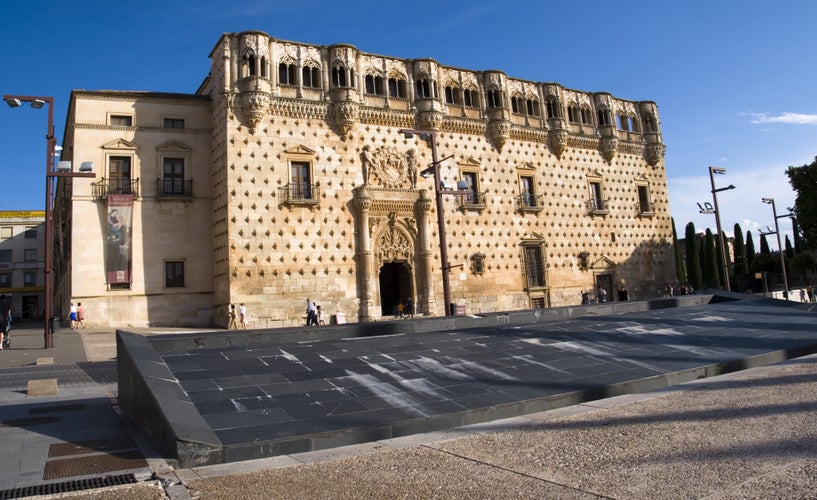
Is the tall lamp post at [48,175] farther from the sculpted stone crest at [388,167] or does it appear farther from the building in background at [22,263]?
the building in background at [22,263]

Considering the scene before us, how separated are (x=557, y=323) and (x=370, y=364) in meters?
5.73

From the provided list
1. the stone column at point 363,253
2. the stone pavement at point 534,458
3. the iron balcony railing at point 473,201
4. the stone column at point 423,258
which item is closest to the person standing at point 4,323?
the stone column at point 363,253

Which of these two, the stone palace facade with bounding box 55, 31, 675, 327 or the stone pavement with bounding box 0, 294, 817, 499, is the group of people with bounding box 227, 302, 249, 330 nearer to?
the stone palace facade with bounding box 55, 31, 675, 327

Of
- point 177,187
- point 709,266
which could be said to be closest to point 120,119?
point 177,187

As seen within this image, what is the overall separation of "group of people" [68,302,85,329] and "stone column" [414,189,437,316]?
1586 centimetres

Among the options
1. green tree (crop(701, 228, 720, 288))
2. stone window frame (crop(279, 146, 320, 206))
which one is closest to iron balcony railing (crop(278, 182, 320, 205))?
stone window frame (crop(279, 146, 320, 206))

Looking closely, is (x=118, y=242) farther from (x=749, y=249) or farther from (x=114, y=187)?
(x=749, y=249)

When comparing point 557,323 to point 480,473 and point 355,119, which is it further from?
point 355,119

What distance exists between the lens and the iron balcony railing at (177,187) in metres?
27.3

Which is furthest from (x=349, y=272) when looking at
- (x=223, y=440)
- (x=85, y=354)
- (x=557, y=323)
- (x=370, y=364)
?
(x=223, y=440)

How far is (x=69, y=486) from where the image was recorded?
191 inches

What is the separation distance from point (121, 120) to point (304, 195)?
968 cm

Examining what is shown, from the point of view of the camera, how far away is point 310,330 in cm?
986

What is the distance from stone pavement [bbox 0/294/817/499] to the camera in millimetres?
4309
